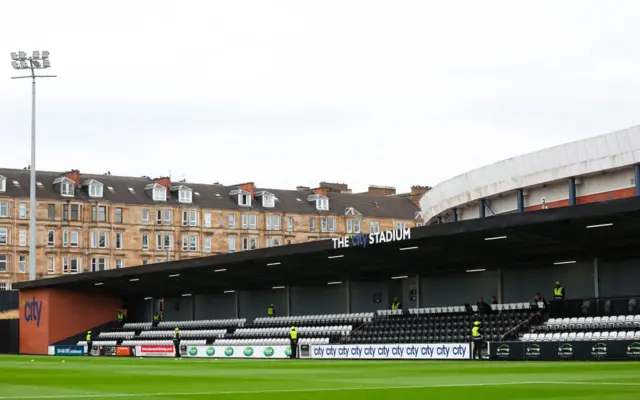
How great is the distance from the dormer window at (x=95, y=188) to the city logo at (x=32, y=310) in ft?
152

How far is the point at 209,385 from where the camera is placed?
945 inches

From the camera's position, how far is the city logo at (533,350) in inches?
1580

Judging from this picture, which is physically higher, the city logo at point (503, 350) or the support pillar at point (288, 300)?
the support pillar at point (288, 300)

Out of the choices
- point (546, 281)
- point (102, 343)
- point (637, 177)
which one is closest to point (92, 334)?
point (102, 343)

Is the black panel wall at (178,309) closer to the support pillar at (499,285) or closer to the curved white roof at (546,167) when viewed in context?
the curved white roof at (546,167)

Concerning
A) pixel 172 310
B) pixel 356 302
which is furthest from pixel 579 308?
pixel 172 310

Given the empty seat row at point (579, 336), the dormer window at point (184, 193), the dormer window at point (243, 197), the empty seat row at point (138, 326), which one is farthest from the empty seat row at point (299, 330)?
the dormer window at point (243, 197)

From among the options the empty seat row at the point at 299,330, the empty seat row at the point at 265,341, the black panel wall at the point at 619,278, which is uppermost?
the black panel wall at the point at 619,278

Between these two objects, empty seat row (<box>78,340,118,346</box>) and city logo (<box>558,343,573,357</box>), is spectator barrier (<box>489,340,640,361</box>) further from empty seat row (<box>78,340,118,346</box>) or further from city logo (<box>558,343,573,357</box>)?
empty seat row (<box>78,340,118,346</box>)

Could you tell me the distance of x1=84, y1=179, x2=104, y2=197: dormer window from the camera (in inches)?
4897

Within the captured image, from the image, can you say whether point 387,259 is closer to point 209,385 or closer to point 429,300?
point 429,300

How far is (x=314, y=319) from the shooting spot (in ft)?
206

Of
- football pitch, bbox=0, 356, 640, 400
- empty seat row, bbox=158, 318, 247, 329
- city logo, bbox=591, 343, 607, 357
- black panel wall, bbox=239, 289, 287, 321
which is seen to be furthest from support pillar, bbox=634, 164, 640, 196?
empty seat row, bbox=158, 318, 247, 329

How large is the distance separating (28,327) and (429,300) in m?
33.3
